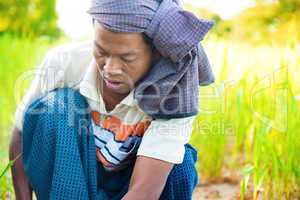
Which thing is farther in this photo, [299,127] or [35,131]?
[299,127]

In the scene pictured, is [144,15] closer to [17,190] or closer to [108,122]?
[108,122]

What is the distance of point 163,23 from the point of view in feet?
6.15

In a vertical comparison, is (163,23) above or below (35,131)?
above

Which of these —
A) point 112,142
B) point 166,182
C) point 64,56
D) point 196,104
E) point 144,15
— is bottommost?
point 166,182

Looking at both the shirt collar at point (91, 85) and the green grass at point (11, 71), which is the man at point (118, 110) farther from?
the green grass at point (11, 71)

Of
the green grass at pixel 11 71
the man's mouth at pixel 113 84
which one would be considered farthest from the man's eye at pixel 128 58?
the green grass at pixel 11 71

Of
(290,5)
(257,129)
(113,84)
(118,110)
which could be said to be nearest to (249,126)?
(257,129)

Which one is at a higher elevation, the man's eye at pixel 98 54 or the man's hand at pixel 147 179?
the man's eye at pixel 98 54

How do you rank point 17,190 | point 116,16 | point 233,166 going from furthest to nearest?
point 233,166
point 17,190
point 116,16

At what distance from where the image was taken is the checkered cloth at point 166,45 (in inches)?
73.6

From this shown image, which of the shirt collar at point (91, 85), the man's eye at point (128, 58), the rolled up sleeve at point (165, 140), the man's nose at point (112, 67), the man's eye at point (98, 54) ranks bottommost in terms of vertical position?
the rolled up sleeve at point (165, 140)

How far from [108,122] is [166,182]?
31 cm

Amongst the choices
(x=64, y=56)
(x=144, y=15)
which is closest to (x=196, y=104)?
(x=144, y=15)

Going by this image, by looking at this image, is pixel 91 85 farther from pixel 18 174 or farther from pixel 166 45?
pixel 18 174
